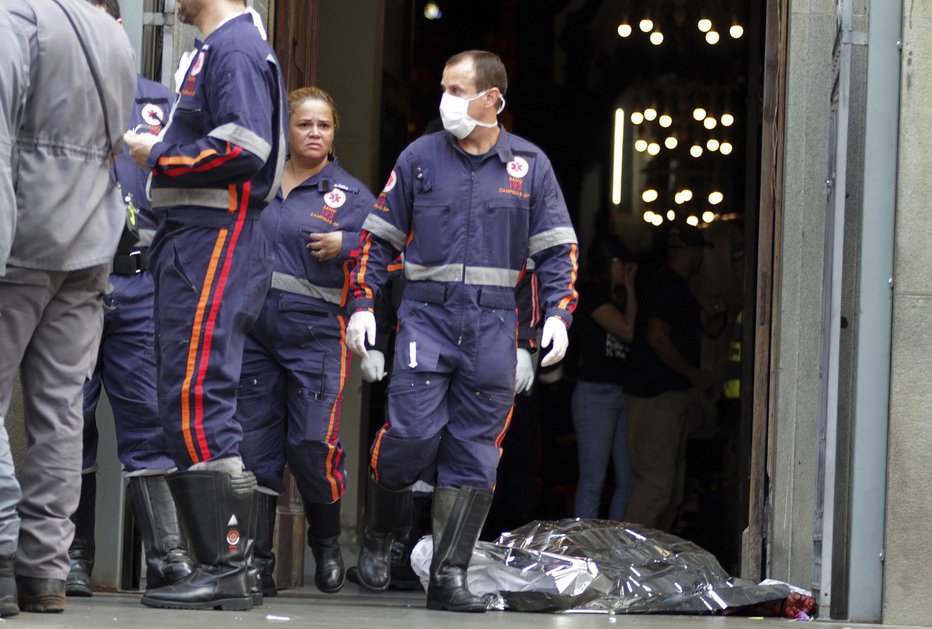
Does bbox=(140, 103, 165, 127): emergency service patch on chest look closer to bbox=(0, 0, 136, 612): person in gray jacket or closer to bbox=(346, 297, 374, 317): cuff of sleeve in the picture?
bbox=(346, 297, 374, 317): cuff of sleeve

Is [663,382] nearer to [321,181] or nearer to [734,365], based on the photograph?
[734,365]

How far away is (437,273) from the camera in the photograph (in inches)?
246

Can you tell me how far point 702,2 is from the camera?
47.7ft

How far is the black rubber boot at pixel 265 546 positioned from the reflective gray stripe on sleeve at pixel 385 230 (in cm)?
130

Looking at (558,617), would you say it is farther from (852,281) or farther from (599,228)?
(599,228)

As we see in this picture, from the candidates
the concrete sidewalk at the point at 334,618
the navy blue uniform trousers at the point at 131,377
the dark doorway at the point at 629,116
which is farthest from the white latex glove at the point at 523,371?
the dark doorway at the point at 629,116

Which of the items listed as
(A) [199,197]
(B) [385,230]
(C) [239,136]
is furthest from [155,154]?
(B) [385,230]

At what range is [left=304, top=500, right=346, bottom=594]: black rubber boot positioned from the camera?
710cm

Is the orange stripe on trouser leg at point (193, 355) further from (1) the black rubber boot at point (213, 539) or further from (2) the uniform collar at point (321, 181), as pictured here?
(2) the uniform collar at point (321, 181)

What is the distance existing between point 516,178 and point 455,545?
1414 mm

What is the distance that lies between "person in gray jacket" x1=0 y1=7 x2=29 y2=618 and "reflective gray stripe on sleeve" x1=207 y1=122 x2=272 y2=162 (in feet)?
2.19

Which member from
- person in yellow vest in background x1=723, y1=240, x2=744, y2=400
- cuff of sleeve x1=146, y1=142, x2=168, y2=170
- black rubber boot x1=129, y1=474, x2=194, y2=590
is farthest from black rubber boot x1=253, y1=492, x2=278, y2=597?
person in yellow vest in background x1=723, y1=240, x2=744, y2=400

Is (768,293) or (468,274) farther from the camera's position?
(768,293)

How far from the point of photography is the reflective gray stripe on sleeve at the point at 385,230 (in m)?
6.40
